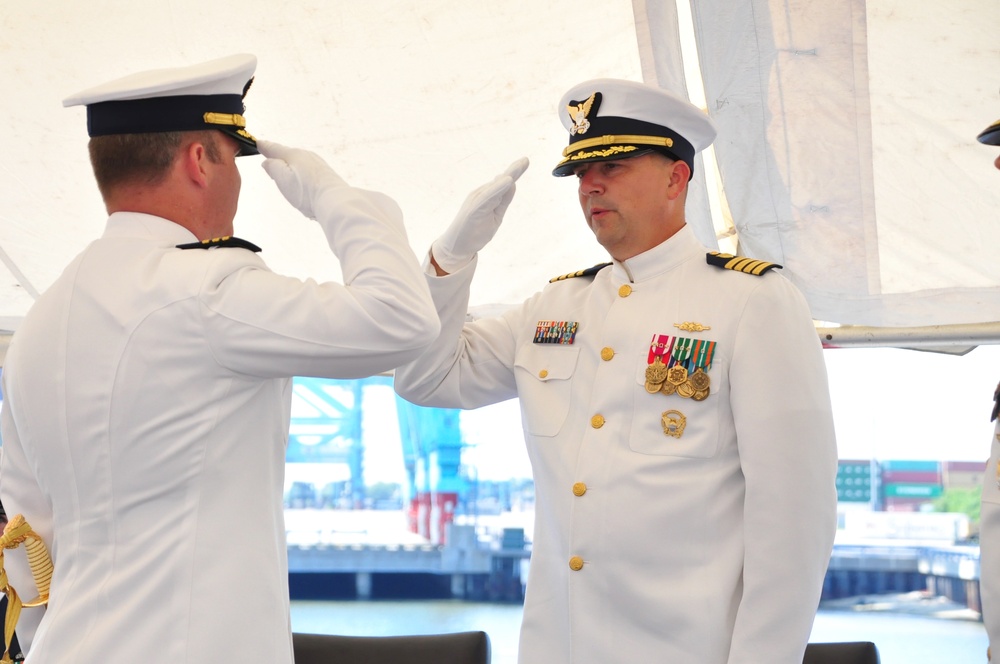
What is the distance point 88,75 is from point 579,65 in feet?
4.95

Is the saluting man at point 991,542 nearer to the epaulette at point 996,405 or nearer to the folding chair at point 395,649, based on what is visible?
the epaulette at point 996,405

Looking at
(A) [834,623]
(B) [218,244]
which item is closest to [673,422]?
(B) [218,244]

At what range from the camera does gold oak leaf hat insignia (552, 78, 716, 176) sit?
204 cm

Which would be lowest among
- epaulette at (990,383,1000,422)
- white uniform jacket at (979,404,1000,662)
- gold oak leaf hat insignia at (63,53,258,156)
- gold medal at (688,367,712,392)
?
white uniform jacket at (979,404,1000,662)

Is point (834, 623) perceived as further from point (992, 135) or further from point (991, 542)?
point (992, 135)

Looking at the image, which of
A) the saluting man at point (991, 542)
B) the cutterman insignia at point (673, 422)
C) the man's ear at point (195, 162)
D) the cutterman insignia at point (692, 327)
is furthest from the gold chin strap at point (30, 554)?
the saluting man at point (991, 542)

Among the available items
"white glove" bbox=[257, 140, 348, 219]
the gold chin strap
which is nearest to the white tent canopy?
"white glove" bbox=[257, 140, 348, 219]

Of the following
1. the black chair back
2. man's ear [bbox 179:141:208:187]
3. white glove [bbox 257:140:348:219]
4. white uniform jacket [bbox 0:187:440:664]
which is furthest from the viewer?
the black chair back

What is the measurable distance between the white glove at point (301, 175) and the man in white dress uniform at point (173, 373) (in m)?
0.10

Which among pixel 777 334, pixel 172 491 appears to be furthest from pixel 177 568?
pixel 777 334

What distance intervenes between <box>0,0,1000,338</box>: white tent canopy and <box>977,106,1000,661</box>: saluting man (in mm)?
908

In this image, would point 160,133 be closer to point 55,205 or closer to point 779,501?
point 779,501

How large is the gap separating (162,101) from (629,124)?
1.02 m

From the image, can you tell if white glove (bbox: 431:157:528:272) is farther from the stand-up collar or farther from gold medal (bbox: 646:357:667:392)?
the stand-up collar
